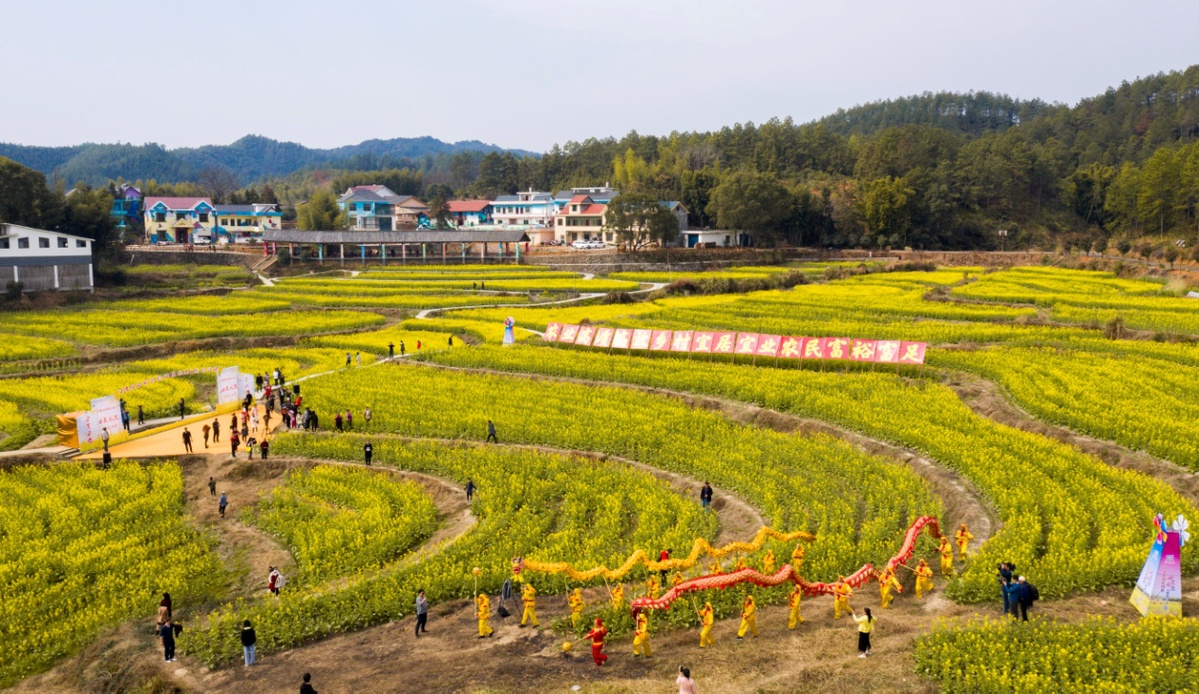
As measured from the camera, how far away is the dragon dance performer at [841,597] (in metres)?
18.7

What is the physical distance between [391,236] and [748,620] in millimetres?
97129

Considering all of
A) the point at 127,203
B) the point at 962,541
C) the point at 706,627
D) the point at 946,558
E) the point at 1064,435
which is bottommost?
the point at 706,627

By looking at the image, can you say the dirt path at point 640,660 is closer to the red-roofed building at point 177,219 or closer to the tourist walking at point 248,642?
the tourist walking at point 248,642

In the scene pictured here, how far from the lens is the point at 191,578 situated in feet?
78.2

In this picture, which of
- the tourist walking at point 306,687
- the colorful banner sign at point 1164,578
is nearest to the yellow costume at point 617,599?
the tourist walking at point 306,687

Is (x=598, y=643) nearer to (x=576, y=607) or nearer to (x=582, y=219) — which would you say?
(x=576, y=607)

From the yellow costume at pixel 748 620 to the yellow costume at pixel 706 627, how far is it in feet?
2.16

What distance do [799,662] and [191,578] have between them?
57.4 ft

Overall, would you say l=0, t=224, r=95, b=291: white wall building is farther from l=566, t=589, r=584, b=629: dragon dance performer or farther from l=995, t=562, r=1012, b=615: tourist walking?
l=995, t=562, r=1012, b=615: tourist walking

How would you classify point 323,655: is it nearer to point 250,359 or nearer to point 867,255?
point 250,359

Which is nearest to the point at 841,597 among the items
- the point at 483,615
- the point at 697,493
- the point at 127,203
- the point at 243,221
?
the point at 483,615

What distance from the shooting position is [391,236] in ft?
354

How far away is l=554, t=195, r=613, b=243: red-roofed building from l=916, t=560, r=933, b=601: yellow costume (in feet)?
343

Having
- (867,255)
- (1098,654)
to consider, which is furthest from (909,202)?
(1098,654)
